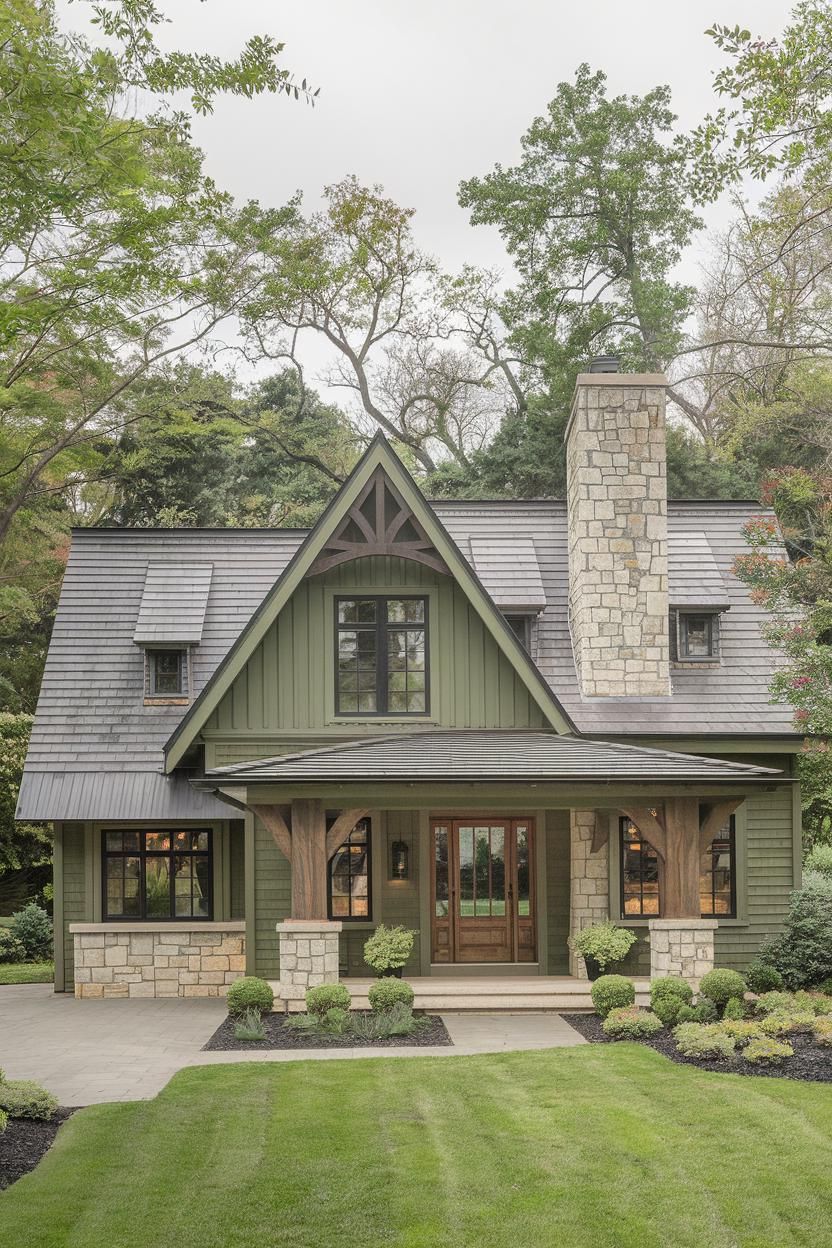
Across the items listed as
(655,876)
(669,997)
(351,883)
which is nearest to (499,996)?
(669,997)

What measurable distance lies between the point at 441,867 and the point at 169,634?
17.0ft

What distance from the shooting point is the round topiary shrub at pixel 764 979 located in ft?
47.0

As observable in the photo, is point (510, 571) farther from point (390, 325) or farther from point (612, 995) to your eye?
point (390, 325)

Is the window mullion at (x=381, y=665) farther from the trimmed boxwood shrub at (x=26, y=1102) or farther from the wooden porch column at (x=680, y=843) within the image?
the trimmed boxwood shrub at (x=26, y=1102)

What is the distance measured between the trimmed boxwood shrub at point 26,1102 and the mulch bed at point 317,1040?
3.01 meters

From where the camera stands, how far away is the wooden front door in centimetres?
1568

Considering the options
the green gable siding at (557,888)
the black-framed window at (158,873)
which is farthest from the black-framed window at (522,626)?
the black-framed window at (158,873)

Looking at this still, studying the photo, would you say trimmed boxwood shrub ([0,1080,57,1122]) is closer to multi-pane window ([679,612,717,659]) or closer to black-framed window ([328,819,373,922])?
black-framed window ([328,819,373,922])

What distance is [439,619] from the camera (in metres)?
15.7

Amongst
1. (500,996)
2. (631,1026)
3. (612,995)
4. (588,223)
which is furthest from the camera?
(588,223)

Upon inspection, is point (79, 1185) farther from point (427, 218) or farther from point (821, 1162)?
point (427, 218)

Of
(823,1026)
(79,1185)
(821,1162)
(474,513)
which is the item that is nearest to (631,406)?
(474,513)

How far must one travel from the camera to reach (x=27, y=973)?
1858cm

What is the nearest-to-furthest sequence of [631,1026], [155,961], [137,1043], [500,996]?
1. [631,1026]
2. [137,1043]
3. [500,996]
4. [155,961]
